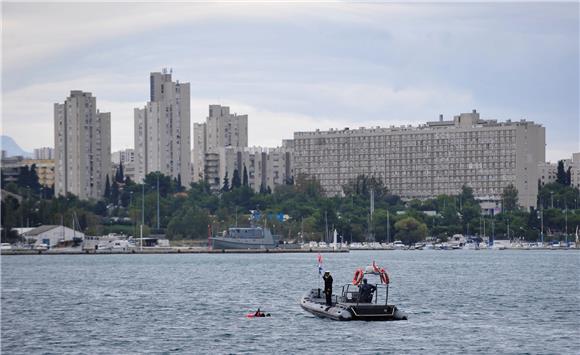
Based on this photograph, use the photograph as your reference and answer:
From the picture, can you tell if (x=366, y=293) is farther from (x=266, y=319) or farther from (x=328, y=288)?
(x=266, y=319)

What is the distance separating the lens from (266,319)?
84.0 metres

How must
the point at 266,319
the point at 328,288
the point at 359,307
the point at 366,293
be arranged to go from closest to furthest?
1. the point at 359,307
2. the point at 366,293
3. the point at 328,288
4. the point at 266,319

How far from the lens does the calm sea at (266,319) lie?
70438mm

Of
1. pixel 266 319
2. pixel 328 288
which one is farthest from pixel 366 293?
pixel 266 319

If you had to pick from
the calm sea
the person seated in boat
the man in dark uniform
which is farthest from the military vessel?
the calm sea

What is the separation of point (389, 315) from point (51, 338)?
19.8m

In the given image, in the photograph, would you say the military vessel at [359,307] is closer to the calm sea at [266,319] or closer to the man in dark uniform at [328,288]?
the man in dark uniform at [328,288]

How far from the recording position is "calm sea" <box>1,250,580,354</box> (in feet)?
231

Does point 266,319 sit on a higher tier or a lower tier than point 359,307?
lower

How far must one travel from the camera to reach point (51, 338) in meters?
75.4

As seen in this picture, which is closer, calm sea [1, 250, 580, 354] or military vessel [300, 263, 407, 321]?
calm sea [1, 250, 580, 354]

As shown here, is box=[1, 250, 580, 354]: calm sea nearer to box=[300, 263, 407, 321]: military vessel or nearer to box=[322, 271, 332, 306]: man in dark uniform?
box=[300, 263, 407, 321]: military vessel

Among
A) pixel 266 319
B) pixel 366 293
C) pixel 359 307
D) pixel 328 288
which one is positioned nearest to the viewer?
pixel 359 307

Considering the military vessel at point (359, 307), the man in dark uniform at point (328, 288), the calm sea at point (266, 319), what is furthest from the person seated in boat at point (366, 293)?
the man in dark uniform at point (328, 288)
